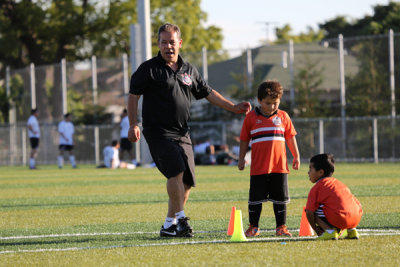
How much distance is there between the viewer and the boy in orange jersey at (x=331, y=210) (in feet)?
22.0

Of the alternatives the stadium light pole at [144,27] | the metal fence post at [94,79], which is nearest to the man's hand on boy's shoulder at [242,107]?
the stadium light pole at [144,27]

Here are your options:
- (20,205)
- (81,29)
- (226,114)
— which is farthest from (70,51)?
(20,205)

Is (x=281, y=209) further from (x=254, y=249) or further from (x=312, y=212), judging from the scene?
(x=254, y=249)

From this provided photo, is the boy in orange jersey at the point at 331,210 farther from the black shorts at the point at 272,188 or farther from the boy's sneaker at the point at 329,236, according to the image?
the black shorts at the point at 272,188

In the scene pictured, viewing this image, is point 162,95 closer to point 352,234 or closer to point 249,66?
point 352,234

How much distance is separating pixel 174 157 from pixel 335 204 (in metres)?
1.66

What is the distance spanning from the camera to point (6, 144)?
34.3m

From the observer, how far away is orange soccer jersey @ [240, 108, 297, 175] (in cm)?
741

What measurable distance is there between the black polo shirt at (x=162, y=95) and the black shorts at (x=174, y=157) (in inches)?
2.9

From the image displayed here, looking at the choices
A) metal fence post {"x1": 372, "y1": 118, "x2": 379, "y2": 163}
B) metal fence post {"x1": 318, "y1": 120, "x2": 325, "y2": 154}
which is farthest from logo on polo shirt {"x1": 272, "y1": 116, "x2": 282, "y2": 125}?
metal fence post {"x1": 318, "y1": 120, "x2": 325, "y2": 154}

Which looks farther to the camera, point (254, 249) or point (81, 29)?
point (81, 29)

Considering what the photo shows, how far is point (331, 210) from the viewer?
6738mm

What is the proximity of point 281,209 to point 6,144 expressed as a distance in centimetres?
2864

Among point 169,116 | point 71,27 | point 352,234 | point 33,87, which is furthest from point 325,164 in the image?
point 71,27
